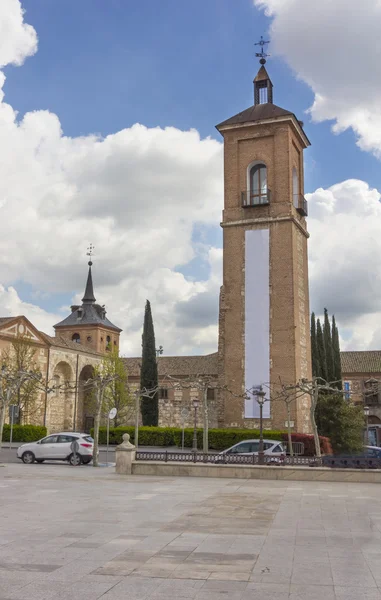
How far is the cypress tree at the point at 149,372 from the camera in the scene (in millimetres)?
41188

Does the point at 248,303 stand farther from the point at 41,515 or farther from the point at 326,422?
the point at 41,515

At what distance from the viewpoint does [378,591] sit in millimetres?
6121

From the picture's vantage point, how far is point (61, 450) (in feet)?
76.2

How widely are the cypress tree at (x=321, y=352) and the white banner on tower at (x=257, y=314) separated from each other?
14186 millimetres

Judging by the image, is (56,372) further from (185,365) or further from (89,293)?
(89,293)

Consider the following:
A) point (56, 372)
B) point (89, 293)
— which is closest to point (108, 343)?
point (89, 293)

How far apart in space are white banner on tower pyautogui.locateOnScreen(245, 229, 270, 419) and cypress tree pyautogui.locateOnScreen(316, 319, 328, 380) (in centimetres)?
1419

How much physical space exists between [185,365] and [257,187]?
28.7m

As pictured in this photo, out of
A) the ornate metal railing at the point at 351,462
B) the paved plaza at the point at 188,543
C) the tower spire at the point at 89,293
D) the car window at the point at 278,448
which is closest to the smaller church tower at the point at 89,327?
the tower spire at the point at 89,293

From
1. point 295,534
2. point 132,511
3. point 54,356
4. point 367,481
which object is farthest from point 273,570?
point 54,356

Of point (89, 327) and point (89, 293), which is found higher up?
point (89, 293)

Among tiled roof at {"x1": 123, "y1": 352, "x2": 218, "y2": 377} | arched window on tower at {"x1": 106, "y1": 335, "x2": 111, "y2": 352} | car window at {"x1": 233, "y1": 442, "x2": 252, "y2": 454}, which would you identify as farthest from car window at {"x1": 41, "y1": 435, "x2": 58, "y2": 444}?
arched window on tower at {"x1": 106, "y1": 335, "x2": 111, "y2": 352}

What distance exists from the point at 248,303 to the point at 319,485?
18.3m

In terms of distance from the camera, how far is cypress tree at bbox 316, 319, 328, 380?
46500 mm
